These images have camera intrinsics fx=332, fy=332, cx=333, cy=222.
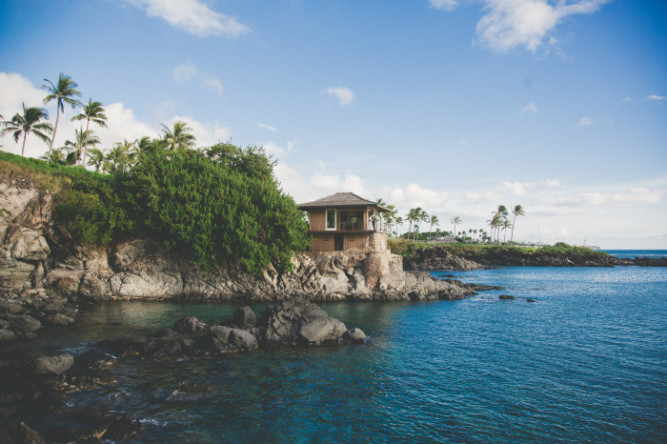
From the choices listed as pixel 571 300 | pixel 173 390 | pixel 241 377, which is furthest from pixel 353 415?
pixel 571 300

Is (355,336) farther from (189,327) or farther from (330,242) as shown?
(330,242)

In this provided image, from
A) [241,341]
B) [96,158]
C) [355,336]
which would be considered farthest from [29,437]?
[96,158]

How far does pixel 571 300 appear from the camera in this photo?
130ft

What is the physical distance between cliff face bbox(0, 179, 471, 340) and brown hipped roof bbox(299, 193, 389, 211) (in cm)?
568

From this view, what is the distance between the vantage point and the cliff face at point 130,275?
28703 mm

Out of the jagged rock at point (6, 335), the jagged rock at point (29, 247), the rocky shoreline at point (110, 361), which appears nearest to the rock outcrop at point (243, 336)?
the rocky shoreline at point (110, 361)

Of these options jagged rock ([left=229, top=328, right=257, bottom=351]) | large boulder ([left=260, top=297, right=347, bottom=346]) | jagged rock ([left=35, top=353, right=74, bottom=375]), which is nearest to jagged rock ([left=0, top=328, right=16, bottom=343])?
jagged rock ([left=35, top=353, right=74, bottom=375])

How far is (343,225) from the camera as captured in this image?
130 feet

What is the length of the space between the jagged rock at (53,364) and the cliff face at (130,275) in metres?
10.3

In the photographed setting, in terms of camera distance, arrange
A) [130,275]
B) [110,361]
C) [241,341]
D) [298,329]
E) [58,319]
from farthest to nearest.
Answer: [130,275] → [58,319] → [298,329] → [241,341] → [110,361]

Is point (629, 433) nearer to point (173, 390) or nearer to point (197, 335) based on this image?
point (173, 390)

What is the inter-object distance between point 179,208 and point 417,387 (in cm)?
2650

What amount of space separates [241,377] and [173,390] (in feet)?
9.71

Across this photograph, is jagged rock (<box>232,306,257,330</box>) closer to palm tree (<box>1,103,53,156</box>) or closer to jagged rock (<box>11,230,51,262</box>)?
jagged rock (<box>11,230,51,262</box>)
